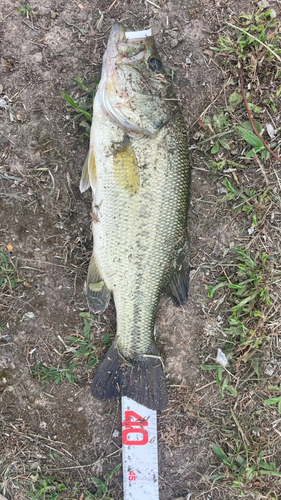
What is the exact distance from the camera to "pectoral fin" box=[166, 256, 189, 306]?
263 centimetres

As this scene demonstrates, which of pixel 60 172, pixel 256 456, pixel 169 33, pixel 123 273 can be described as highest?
pixel 169 33

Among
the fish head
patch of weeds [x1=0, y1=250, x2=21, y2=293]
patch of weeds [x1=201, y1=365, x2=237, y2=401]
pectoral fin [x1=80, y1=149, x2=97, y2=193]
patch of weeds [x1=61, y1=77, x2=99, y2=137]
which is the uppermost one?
the fish head

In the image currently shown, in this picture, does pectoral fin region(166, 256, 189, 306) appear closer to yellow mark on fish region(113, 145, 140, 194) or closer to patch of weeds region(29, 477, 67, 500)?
yellow mark on fish region(113, 145, 140, 194)

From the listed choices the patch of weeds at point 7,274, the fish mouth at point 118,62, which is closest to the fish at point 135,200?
the fish mouth at point 118,62

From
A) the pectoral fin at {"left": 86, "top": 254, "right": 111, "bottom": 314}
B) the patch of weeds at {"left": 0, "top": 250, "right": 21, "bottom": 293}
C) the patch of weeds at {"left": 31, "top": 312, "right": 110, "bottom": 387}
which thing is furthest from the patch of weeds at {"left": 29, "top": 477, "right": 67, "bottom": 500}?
the patch of weeds at {"left": 0, "top": 250, "right": 21, "bottom": 293}

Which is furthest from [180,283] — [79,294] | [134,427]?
[134,427]

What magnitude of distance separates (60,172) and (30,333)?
131 cm

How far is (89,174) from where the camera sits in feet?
8.33

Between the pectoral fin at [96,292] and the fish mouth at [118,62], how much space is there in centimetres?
98

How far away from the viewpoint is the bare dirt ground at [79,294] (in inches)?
110

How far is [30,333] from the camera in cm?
286

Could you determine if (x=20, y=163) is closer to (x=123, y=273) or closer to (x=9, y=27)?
(x=9, y=27)

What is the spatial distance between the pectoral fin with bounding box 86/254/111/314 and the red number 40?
918mm

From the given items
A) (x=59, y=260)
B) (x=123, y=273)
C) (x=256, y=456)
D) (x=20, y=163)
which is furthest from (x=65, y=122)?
(x=256, y=456)
